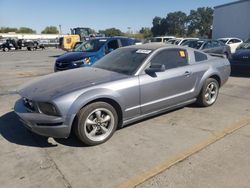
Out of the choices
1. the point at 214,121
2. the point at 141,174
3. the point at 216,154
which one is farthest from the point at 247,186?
the point at 214,121

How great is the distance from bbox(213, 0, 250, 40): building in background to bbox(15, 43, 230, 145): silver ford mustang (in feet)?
82.4

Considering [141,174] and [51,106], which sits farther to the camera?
[51,106]

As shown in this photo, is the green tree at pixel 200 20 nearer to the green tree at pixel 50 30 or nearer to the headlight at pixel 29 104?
the green tree at pixel 50 30

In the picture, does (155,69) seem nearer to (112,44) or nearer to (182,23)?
(112,44)

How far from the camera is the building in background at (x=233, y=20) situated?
90.1ft

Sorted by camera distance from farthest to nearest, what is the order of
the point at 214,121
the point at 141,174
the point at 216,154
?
the point at 214,121, the point at 216,154, the point at 141,174

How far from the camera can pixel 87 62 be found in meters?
8.84

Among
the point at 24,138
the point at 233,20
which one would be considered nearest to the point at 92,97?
the point at 24,138

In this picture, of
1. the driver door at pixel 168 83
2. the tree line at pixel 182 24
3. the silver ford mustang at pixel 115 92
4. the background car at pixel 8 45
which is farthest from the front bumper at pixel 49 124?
the tree line at pixel 182 24

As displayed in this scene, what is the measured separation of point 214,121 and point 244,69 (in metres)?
6.22

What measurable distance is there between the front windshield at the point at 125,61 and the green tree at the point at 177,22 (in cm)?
9598

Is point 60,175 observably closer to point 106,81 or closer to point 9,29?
point 106,81

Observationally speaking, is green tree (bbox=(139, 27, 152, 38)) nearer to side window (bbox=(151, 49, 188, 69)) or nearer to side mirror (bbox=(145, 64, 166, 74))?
side window (bbox=(151, 49, 188, 69))

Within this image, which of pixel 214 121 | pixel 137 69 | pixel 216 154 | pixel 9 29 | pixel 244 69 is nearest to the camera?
pixel 216 154
